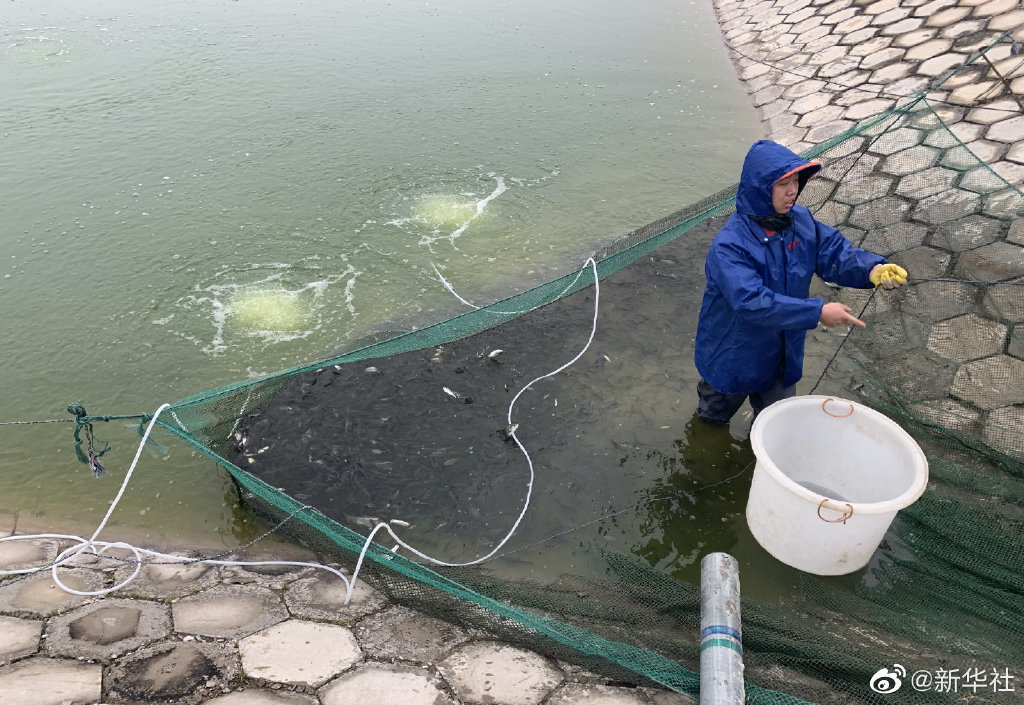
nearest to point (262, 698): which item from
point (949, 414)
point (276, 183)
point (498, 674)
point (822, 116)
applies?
point (498, 674)

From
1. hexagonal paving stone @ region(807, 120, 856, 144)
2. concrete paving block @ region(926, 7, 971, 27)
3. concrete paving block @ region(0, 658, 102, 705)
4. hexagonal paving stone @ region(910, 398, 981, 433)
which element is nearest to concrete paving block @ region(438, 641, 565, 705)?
concrete paving block @ region(0, 658, 102, 705)

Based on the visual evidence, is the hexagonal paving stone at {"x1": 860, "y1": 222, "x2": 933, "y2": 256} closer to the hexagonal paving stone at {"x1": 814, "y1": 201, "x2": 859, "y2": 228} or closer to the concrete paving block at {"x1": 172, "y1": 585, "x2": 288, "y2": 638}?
the hexagonal paving stone at {"x1": 814, "y1": 201, "x2": 859, "y2": 228}

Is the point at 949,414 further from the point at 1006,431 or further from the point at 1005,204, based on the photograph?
the point at 1005,204

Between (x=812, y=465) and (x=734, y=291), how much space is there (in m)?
A: 1.25

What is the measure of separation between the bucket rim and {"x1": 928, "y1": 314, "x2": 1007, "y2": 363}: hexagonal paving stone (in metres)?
1.55

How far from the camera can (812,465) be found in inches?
153

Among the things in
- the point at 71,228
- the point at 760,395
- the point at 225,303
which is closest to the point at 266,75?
the point at 71,228

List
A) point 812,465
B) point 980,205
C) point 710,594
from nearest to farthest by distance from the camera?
1. point 710,594
2. point 812,465
3. point 980,205

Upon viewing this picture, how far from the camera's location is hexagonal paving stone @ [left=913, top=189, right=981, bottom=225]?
5.29m

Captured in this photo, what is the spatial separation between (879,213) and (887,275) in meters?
2.69

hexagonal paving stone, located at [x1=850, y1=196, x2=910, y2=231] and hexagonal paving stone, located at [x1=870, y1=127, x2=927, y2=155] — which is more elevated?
hexagonal paving stone, located at [x1=870, y1=127, x2=927, y2=155]

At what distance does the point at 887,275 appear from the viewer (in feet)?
11.4

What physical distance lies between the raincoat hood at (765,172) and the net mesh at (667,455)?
1597 mm

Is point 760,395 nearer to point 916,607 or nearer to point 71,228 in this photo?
point 916,607
